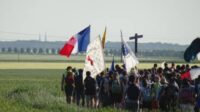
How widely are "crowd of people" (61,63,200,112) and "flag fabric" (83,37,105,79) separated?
0.23m

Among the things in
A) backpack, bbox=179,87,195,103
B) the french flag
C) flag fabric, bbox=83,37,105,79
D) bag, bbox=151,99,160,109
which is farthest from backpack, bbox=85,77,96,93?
backpack, bbox=179,87,195,103

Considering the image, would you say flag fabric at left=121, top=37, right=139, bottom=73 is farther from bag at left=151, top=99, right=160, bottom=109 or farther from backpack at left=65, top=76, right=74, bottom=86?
backpack at left=65, top=76, right=74, bottom=86

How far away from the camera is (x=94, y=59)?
25.5 m

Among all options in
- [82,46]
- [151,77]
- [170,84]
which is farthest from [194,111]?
[82,46]

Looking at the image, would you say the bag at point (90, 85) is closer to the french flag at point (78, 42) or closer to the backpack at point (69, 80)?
the backpack at point (69, 80)

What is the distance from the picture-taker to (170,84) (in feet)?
75.6

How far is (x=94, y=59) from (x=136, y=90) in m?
4.18

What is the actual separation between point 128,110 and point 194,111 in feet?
7.77

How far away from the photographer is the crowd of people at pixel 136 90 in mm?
22344

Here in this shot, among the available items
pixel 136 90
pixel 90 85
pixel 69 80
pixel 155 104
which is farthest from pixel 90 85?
pixel 136 90

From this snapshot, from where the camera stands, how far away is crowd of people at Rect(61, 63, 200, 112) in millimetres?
22344

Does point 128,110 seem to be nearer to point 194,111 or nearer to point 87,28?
point 194,111

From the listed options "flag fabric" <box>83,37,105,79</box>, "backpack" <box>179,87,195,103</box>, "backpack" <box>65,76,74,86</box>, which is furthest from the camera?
"backpack" <box>65,76,74,86</box>

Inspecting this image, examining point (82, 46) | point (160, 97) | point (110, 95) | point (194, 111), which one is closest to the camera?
point (194, 111)
